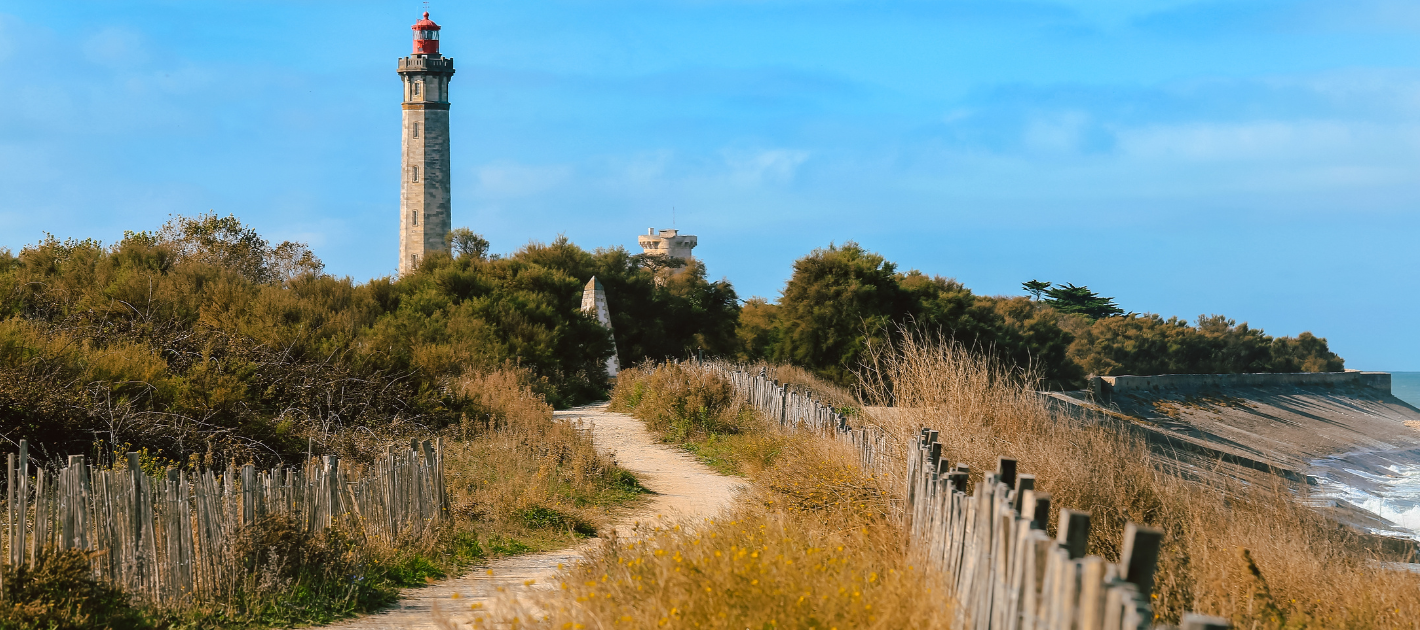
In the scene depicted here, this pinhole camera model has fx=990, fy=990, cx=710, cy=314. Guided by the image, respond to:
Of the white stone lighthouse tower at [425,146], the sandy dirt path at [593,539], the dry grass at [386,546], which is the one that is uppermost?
the white stone lighthouse tower at [425,146]

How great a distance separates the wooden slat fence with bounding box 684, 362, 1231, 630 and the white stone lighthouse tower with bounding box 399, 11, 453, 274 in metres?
39.2

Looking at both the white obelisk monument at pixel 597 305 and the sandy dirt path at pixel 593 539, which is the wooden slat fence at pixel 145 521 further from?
the white obelisk monument at pixel 597 305

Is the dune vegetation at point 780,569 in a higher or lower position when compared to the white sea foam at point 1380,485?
higher

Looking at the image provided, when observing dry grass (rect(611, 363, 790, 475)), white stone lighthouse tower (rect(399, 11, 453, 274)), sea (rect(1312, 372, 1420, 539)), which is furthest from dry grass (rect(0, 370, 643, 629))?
white stone lighthouse tower (rect(399, 11, 453, 274))

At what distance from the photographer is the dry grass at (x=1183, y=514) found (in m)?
5.51

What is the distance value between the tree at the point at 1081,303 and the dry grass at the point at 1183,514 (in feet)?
195

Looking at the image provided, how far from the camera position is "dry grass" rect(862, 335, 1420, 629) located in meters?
5.51

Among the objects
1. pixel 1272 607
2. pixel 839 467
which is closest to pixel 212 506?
pixel 839 467

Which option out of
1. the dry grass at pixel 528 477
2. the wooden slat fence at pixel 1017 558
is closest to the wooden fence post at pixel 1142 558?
the wooden slat fence at pixel 1017 558

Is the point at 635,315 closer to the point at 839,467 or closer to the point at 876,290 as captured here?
the point at 876,290

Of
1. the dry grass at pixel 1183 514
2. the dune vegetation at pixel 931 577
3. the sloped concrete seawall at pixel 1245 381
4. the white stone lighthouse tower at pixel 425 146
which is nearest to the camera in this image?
the dune vegetation at pixel 931 577

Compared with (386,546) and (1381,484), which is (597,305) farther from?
(1381,484)

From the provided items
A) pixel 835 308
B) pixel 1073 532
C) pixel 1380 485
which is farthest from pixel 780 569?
pixel 1380 485

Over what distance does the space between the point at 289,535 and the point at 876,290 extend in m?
28.8
